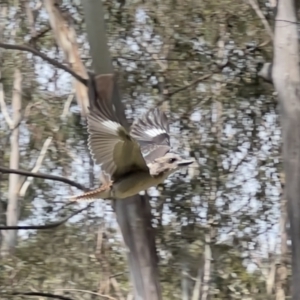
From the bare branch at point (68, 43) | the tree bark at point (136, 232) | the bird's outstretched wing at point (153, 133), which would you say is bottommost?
the tree bark at point (136, 232)

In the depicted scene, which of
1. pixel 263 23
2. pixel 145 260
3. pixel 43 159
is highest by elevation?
pixel 263 23

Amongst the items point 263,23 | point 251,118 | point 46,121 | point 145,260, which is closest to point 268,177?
point 251,118

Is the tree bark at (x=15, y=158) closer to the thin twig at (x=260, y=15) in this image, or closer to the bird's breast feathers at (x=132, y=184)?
the thin twig at (x=260, y=15)

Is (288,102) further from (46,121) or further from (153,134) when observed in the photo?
(46,121)

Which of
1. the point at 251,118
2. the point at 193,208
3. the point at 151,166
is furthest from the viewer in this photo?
the point at 251,118

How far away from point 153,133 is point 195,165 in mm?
1512

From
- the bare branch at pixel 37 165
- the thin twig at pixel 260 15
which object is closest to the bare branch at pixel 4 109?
the bare branch at pixel 37 165

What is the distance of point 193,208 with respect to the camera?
182 inches

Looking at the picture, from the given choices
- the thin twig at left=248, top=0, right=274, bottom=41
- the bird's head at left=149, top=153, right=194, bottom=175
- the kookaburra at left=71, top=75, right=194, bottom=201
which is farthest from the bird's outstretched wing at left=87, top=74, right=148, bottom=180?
the thin twig at left=248, top=0, right=274, bottom=41

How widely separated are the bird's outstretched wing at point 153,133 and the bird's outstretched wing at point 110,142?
36 cm

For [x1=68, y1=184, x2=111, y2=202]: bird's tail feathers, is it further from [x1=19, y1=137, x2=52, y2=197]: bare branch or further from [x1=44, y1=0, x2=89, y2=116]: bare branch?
[x1=19, y1=137, x2=52, y2=197]: bare branch

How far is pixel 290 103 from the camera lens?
3494mm

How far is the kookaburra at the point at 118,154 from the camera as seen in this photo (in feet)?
7.69

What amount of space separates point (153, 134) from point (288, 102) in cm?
82
